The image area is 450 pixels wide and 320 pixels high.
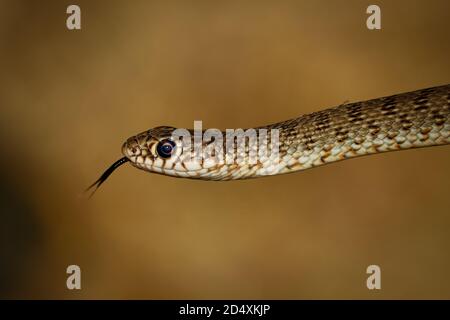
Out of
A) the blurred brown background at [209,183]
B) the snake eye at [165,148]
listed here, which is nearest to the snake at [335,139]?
the snake eye at [165,148]

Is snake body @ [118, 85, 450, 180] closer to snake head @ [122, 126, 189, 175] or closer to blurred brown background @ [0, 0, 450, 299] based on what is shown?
snake head @ [122, 126, 189, 175]

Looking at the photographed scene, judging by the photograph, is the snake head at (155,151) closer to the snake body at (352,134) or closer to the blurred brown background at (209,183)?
the snake body at (352,134)

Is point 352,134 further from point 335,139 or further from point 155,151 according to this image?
point 155,151

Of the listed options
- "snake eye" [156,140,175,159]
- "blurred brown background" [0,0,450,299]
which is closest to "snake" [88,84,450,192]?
"snake eye" [156,140,175,159]

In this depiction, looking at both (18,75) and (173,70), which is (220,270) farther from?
(18,75)

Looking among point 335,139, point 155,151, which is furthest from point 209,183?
point 335,139

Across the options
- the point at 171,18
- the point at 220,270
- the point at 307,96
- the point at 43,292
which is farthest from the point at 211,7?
the point at 43,292
